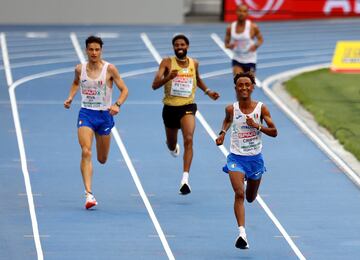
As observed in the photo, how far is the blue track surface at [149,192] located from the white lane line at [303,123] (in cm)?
12

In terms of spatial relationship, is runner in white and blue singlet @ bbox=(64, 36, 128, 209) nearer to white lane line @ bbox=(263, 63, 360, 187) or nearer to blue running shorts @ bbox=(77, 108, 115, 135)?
blue running shorts @ bbox=(77, 108, 115, 135)

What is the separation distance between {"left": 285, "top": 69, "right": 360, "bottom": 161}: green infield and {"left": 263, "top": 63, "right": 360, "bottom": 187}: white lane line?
302 mm

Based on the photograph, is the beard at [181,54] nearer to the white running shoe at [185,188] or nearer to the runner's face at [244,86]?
the white running shoe at [185,188]

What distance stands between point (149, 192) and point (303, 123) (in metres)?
6.09

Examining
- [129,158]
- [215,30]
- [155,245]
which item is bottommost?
[215,30]

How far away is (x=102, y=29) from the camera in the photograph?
35.1 metres

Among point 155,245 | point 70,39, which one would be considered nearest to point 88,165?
point 155,245

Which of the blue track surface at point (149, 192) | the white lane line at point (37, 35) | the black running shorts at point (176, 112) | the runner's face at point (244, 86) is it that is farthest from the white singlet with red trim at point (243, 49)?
the white lane line at point (37, 35)

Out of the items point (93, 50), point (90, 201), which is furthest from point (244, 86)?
point (90, 201)

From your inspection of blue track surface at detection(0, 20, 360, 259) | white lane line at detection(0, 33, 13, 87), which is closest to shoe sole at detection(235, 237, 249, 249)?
blue track surface at detection(0, 20, 360, 259)

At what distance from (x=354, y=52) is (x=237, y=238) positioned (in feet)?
47.3

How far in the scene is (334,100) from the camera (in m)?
24.3

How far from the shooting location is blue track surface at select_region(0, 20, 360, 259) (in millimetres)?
13406

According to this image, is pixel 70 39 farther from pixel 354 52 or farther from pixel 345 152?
pixel 345 152
